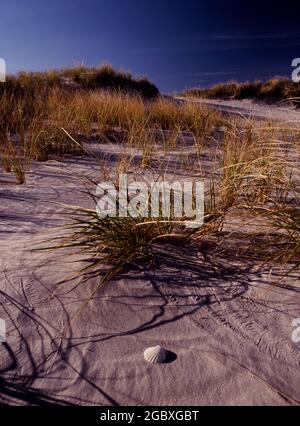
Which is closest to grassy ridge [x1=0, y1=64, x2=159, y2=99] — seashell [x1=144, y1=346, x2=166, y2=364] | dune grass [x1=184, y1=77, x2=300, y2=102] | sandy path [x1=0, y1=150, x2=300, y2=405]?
dune grass [x1=184, y1=77, x2=300, y2=102]

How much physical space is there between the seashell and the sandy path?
2cm

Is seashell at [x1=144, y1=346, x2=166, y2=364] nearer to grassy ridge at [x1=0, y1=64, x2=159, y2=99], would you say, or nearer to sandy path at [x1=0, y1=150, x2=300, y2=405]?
sandy path at [x1=0, y1=150, x2=300, y2=405]

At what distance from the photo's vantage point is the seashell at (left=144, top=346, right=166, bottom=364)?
136 cm

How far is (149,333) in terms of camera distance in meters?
1.50

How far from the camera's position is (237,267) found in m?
1.88

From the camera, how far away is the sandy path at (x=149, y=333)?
128 cm

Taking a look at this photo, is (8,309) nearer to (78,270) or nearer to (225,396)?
(78,270)

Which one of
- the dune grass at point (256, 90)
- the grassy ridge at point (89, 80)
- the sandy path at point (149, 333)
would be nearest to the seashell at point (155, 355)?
the sandy path at point (149, 333)

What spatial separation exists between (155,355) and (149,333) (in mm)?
136

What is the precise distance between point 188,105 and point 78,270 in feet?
17.5

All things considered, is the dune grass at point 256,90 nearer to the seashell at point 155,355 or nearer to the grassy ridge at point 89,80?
the grassy ridge at point 89,80

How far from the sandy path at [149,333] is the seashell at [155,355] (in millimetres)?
23
